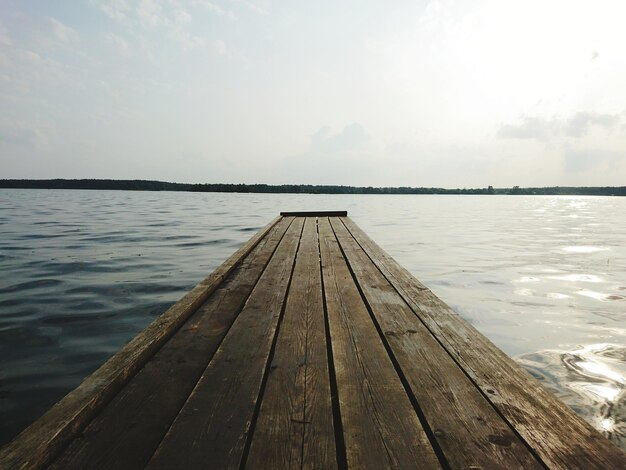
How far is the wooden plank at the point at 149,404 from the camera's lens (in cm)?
147

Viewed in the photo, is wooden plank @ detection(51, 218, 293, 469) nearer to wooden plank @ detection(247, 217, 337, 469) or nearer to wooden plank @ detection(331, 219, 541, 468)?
wooden plank @ detection(247, 217, 337, 469)

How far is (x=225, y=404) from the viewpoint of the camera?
1.80 meters

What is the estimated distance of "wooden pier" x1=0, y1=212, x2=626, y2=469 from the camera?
1468mm

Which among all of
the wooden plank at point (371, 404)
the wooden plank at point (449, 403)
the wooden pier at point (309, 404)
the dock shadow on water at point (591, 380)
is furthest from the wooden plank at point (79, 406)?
the dock shadow on water at point (591, 380)

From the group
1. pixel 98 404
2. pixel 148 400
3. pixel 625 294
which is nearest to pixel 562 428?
pixel 148 400

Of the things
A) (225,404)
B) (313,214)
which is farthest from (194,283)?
(313,214)

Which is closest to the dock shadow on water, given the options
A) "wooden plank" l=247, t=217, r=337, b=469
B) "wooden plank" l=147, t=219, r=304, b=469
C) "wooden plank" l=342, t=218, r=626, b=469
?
"wooden plank" l=342, t=218, r=626, b=469

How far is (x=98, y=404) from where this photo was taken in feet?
5.78

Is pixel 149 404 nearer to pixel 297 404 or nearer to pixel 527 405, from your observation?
pixel 297 404

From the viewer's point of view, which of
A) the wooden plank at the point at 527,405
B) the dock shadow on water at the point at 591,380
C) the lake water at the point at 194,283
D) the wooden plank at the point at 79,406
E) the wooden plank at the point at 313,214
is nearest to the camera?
the wooden plank at the point at 79,406

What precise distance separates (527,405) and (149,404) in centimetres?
176

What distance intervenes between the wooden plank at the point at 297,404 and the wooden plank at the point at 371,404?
0.27ft

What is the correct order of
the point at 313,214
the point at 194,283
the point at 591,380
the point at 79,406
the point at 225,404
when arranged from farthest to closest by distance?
the point at 313,214 → the point at 194,283 → the point at 591,380 → the point at 225,404 → the point at 79,406

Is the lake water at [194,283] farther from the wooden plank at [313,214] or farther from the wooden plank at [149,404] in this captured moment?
the wooden plank at [313,214]
